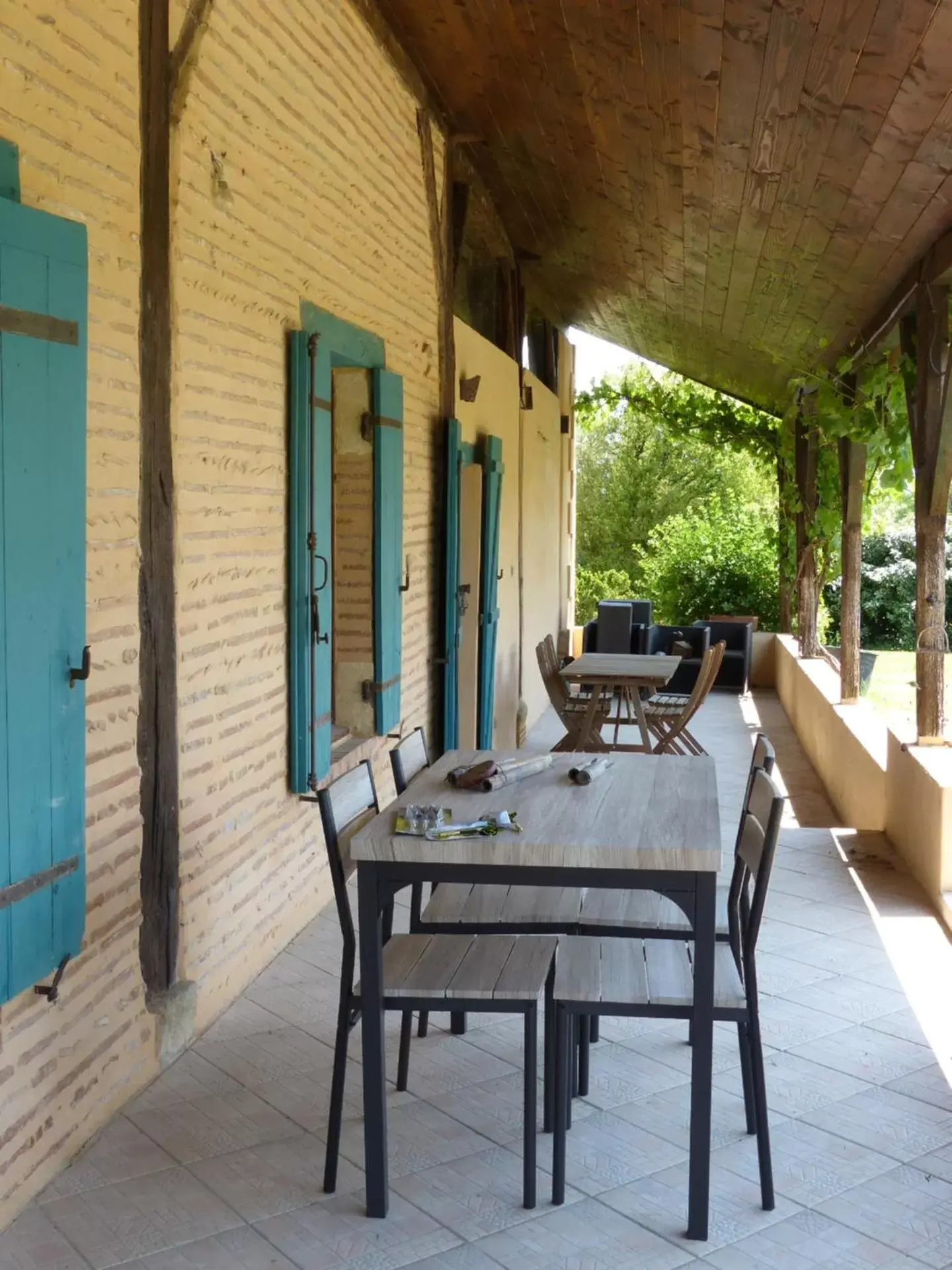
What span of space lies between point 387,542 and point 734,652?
23.3 ft

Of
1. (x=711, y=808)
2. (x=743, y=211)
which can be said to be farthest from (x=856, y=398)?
(x=711, y=808)

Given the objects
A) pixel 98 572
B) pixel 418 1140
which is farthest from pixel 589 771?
pixel 98 572

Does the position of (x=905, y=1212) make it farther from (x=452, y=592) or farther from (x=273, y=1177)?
(x=452, y=592)

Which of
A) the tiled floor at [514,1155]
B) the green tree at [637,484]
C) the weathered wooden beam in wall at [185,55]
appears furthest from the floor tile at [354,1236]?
the green tree at [637,484]

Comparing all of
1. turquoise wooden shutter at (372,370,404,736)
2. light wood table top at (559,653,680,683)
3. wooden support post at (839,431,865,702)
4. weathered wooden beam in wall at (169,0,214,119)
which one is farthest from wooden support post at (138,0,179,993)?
wooden support post at (839,431,865,702)

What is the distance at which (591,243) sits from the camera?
8.32 metres

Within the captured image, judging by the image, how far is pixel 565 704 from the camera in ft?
26.2

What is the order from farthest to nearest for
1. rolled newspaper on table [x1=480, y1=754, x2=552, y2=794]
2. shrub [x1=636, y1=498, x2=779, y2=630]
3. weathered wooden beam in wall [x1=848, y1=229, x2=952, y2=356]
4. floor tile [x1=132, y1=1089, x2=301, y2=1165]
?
shrub [x1=636, y1=498, x2=779, y2=630]
weathered wooden beam in wall [x1=848, y1=229, x2=952, y2=356]
rolled newspaper on table [x1=480, y1=754, x2=552, y2=794]
floor tile [x1=132, y1=1089, x2=301, y2=1165]

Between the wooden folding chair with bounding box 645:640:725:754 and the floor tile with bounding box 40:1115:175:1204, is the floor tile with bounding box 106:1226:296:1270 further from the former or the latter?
the wooden folding chair with bounding box 645:640:725:754

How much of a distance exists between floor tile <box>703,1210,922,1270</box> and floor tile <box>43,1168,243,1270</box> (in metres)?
1.01

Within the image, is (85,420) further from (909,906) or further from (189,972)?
(909,906)

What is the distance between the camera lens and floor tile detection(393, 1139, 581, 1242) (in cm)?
258

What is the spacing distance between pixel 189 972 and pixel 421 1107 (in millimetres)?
795

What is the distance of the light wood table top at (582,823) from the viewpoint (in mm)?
2566
